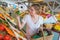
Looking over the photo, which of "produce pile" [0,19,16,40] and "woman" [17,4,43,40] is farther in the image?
"woman" [17,4,43,40]

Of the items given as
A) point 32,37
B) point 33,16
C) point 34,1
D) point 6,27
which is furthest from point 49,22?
point 6,27

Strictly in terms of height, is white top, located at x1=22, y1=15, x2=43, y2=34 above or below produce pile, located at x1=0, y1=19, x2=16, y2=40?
below

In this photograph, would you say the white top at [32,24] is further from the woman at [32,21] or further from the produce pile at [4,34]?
the produce pile at [4,34]

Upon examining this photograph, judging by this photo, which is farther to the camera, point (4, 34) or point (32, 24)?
point (32, 24)

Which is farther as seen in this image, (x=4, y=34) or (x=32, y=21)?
(x=32, y=21)

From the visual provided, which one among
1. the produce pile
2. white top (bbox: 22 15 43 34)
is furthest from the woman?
the produce pile

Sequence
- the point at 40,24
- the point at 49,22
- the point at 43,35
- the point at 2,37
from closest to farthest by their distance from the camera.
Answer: the point at 2,37 < the point at 43,35 < the point at 40,24 < the point at 49,22

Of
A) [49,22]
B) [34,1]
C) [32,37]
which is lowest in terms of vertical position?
[49,22]

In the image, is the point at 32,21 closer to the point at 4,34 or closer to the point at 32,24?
the point at 32,24

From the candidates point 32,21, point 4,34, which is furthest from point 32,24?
point 4,34

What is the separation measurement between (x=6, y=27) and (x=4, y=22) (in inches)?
1.8

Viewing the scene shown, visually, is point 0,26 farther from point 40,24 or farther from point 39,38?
point 40,24

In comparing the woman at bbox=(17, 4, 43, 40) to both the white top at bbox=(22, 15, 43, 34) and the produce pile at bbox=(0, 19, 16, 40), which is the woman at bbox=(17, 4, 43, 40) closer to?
the white top at bbox=(22, 15, 43, 34)

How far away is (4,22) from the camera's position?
1.04 m
